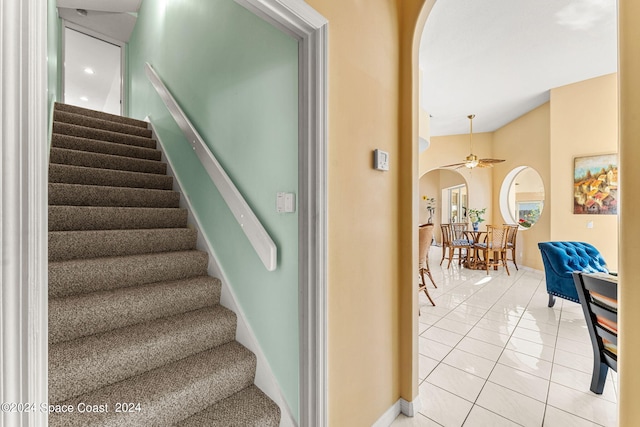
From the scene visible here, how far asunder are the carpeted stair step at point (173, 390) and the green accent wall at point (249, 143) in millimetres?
220

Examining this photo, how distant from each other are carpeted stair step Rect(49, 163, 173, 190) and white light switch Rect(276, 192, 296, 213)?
1978 mm

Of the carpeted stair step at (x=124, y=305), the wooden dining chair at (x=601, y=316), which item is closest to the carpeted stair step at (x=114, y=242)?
the carpeted stair step at (x=124, y=305)

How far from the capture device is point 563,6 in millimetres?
2840

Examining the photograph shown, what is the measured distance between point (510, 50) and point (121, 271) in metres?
4.89

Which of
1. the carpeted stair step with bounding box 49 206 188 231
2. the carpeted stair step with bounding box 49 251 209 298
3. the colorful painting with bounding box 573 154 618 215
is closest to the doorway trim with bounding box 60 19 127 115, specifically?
the carpeted stair step with bounding box 49 206 188 231

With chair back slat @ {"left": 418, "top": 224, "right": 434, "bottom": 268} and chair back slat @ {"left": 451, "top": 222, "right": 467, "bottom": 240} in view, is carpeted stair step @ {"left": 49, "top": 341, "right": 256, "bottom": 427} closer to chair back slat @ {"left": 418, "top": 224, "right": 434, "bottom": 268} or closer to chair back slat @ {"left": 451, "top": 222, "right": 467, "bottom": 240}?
chair back slat @ {"left": 418, "top": 224, "right": 434, "bottom": 268}

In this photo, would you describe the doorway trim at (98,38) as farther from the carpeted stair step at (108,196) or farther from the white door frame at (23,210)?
the white door frame at (23,210)

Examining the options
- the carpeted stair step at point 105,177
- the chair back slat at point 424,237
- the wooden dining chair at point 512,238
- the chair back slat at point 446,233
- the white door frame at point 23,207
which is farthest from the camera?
the chair back slat at point 446,233

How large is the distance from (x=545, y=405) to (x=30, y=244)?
8.83ft

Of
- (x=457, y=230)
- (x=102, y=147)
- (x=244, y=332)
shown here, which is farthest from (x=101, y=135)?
(x=457, y=230)

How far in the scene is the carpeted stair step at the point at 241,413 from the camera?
1.37 m

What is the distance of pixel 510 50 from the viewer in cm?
365

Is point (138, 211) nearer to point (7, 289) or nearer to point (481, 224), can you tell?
point (7, 289)

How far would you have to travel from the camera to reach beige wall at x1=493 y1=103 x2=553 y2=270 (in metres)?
5.50
